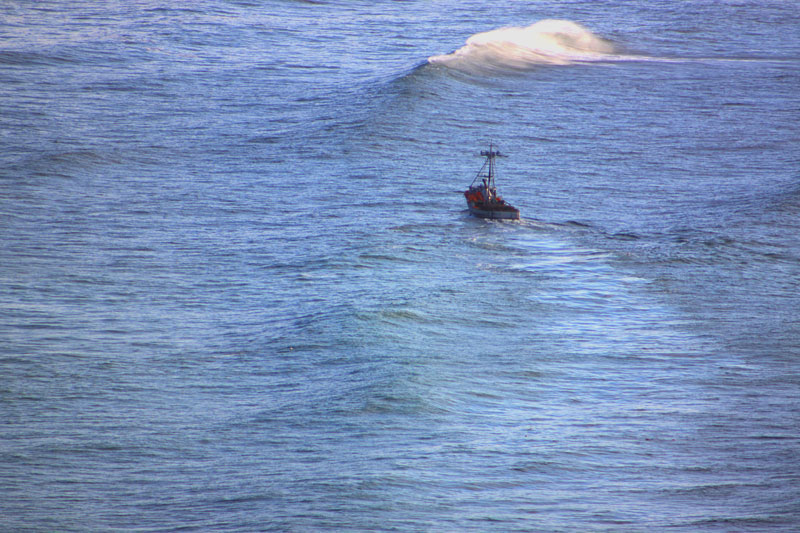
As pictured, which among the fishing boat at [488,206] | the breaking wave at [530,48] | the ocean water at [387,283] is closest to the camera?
the ocean water at [387,283]

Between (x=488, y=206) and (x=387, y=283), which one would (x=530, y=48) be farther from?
(x=387, y=283)

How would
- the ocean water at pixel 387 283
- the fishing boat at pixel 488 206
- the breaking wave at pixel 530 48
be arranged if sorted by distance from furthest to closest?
1. the breaking wave at pixel 530 48
2. the fishing boat at pixel 488 206
3. the ocean water at pixel 387 283

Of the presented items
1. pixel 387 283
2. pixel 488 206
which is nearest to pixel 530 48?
pixel 488 206

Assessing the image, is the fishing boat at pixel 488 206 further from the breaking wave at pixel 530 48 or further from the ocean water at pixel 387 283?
the breaking wave at pixel 530 48

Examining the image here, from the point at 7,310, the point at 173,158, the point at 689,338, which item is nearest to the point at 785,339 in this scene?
the point at 689,338

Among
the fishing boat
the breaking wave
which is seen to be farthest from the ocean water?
the fishing boat

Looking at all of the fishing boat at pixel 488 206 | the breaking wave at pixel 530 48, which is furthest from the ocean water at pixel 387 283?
the fishing boat at pixel 488 206

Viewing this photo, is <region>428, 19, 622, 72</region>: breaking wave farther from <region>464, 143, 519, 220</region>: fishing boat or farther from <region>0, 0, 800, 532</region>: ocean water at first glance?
<region>464, 143, 519, 220</region>: fishing boat
